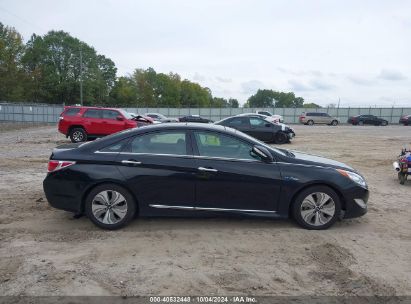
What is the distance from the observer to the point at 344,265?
4395 millimetres

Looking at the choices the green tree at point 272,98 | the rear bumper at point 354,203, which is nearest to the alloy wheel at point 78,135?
the rear bumper at point 354,203

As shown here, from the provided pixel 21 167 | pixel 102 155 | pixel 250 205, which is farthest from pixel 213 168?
pixel 21 167

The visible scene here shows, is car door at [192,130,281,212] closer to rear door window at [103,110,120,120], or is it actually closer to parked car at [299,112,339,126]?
rear door window at [103,110,120,120]

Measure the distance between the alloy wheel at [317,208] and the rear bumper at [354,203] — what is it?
0.23 m

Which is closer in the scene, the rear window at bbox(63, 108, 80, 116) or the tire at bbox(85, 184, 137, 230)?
the tire at bbox(85, 184, 137, 230)

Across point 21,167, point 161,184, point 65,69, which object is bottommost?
point 21,167

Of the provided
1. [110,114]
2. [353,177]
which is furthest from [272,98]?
[353,177]

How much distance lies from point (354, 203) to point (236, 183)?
1.75m

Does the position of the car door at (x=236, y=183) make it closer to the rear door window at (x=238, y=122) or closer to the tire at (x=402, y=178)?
the tire at (x=402, y=178)

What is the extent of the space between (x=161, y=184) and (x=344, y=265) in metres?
2.57

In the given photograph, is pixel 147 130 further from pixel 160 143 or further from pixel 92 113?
pixel 92 113

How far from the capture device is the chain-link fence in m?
43.6

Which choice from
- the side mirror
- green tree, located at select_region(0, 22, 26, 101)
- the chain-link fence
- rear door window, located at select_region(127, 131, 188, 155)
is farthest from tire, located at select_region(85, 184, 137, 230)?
green tree, located at select_region(0, 22, 26, 101)

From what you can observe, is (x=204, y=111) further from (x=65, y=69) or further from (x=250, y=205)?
(x=250, y=205)
